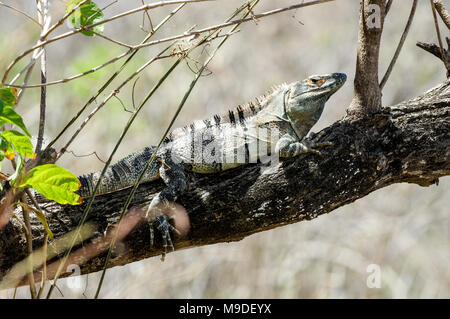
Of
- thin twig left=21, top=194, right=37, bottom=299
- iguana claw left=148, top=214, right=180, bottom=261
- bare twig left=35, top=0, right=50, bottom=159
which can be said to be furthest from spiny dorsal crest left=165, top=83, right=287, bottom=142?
thin twig left=21, top=194, right=37, bottom=299

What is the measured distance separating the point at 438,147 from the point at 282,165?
1.11 metres

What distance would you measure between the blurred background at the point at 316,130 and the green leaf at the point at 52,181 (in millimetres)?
4243

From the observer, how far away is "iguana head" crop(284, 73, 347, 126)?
454 centimetres

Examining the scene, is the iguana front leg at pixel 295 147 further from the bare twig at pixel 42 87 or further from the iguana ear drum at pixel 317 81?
the bare twig at pixel 42 87

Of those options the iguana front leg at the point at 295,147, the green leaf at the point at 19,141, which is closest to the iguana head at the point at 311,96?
the iguana front leg at the point at 295,147

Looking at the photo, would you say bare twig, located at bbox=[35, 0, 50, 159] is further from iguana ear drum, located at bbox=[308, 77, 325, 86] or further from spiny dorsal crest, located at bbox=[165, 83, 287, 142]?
iguana ear drum, located at bbox=[308, 77, 325, 86]

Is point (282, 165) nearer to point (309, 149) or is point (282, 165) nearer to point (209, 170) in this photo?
point (309, 149)

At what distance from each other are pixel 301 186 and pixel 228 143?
3.00ft

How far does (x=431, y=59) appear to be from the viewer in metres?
10.2

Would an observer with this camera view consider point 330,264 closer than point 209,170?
No

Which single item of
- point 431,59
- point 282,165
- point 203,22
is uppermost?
point 203,22

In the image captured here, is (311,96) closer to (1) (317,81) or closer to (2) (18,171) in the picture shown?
(1) (317,81)

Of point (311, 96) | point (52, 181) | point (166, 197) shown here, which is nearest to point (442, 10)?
point (311, 96)
